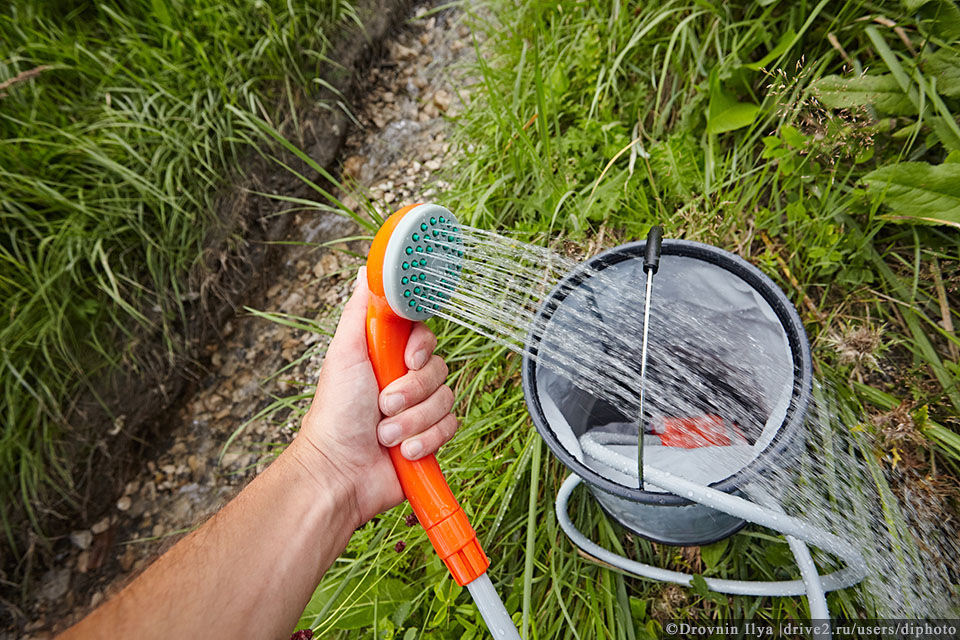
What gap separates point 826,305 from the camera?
122cm

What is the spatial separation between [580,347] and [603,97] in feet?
2.64

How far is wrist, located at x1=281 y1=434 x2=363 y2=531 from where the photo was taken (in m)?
0.91

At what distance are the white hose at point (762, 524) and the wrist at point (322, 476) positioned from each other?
0.36 metres

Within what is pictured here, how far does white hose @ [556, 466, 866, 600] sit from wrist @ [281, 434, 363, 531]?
0.36 metres

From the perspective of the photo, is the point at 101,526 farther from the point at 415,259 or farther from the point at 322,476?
the point at 415,259

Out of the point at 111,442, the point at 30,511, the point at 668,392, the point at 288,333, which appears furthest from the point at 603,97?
the point at 30,511

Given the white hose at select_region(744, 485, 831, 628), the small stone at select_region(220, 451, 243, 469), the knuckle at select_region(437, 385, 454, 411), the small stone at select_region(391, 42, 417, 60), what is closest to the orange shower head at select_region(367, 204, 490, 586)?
the knuckle at select_region(437, 385, 454, 411)

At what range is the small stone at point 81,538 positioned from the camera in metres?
1.63

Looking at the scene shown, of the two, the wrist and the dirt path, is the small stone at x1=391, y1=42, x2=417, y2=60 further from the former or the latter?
the wrist

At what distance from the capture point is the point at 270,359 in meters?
1.81

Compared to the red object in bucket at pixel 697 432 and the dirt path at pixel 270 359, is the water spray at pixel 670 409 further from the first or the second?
the dirt path at pixel 270 359

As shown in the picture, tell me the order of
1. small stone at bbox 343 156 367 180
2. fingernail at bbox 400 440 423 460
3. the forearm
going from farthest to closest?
small stone at bbox 343 156 367 180 < fingernail at bbox 400 440 423 460 < the forearm

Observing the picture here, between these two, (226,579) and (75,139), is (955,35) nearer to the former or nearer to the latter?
(226,579)

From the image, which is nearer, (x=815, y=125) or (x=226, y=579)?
(x=226, y=579)
